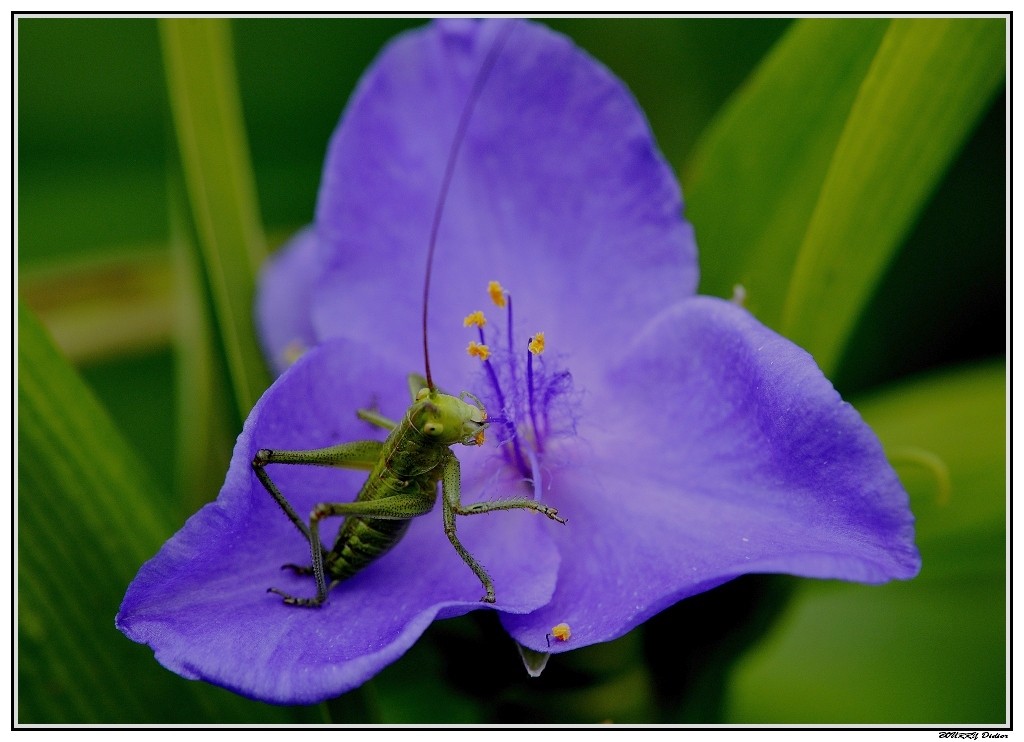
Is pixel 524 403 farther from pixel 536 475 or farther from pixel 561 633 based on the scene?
pixel 561 633

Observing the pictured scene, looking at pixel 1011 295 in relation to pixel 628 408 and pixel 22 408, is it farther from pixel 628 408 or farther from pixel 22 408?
pixel 22 408

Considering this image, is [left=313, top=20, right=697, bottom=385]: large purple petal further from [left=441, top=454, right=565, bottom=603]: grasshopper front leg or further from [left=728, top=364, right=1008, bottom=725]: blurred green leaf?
[left=728, top=364, right=1008, bottom=725]: blurred green leaf

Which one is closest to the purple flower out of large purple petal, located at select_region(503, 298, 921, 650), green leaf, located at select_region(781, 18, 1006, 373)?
large purple petal, located at select_region(503, 298, 921, 650)

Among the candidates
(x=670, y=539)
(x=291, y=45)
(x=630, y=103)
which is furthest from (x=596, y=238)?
(x=291, y=45)

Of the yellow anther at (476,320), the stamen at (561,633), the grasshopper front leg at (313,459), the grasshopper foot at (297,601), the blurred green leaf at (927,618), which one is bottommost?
the blurred green leaf at (927,618)

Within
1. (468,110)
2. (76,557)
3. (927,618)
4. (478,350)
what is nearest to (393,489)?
(478,350)

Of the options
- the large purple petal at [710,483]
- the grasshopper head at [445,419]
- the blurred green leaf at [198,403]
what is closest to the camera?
the large purple petal at [710,483]

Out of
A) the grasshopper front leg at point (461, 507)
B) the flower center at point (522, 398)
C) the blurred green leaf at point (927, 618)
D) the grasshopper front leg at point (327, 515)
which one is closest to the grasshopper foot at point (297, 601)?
the grasshopper front leg at point (327, 515)

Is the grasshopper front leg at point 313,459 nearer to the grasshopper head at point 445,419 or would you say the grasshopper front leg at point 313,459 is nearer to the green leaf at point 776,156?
the grasshopper head at point 445,419
